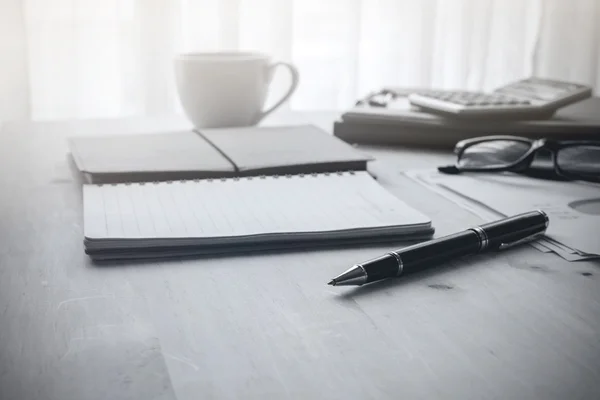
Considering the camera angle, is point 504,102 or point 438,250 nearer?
point 438,250

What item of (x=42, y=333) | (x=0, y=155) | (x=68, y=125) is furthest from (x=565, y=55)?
(x=42, y=333)

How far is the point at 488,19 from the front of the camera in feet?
6.39

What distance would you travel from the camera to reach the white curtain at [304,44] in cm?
163

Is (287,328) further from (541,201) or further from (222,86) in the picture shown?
(222,86)

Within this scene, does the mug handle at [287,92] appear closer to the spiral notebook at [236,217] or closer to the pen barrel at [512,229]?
the spiral notebook at [236,217]

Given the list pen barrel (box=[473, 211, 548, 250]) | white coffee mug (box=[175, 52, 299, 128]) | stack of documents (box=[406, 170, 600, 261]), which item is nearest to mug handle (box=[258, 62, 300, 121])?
white coffee mug (box=[175, 52, 299, 128])

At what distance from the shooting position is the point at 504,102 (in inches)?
38.5

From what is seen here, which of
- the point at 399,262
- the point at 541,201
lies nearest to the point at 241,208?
the point at 399,262

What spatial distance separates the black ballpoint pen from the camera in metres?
0.50

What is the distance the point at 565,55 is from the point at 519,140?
1.35 metres

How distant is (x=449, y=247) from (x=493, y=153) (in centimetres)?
33

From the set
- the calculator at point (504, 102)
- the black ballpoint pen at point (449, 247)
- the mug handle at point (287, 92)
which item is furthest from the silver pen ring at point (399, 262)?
the mug handle at point (287, 92)

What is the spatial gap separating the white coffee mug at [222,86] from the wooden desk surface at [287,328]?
16.9 inches

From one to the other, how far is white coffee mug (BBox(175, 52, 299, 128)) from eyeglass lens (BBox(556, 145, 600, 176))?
0.41m
